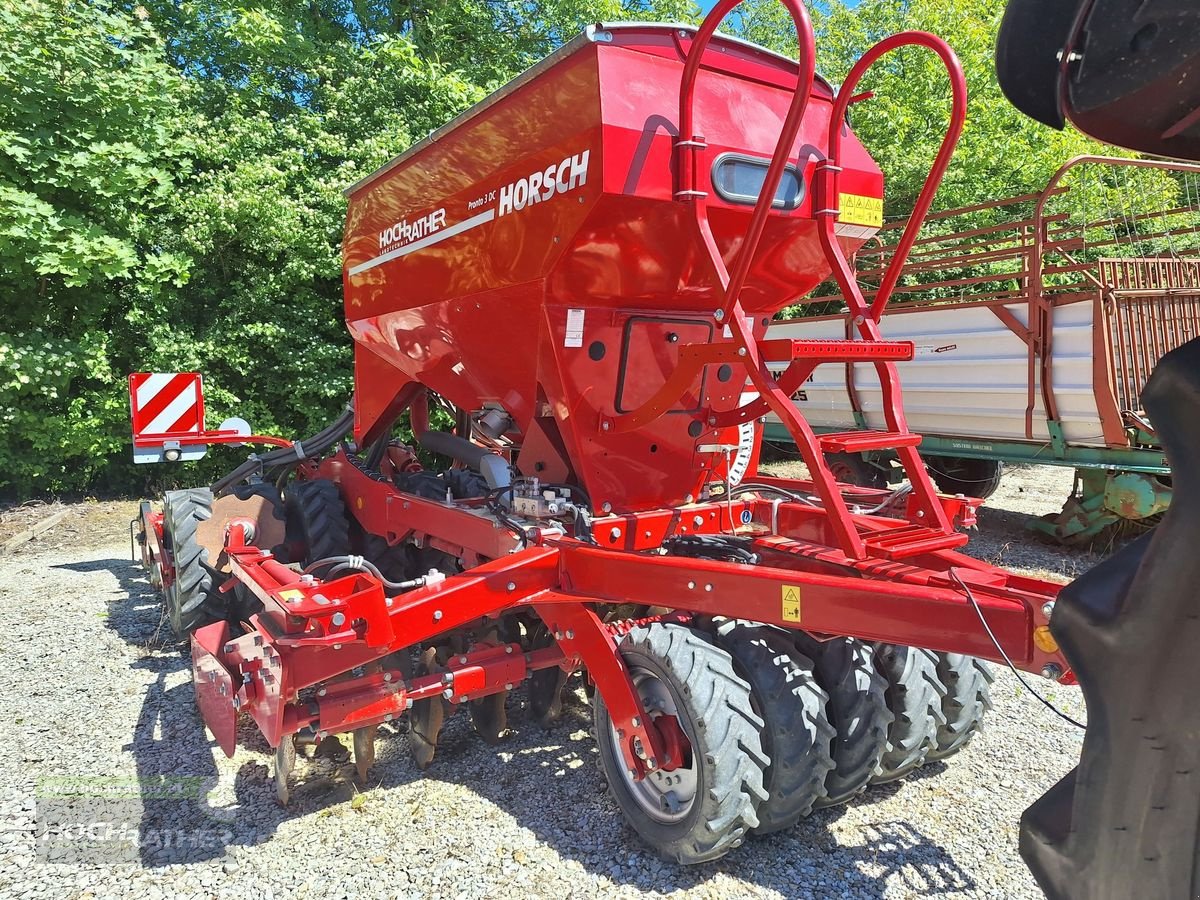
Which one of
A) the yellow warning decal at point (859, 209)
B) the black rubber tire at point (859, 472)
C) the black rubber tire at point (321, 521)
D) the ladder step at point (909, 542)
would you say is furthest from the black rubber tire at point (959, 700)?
the black rubber tire at point (859, 472)

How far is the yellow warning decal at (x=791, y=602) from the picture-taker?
2.33 m

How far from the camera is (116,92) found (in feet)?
26.7

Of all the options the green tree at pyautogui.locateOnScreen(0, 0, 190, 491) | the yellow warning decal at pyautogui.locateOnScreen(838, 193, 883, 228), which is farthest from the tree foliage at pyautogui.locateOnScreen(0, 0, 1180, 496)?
the yellow warning decal at pyautogui.locateOnScreen(838, 193, 883, 228)

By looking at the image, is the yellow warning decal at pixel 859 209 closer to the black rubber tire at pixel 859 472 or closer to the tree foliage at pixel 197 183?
the black rubber tire at pixel 859 472

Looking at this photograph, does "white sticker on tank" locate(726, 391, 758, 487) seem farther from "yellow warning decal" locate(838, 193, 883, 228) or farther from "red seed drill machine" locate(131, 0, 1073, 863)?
"yellow warning decal" locate(838, 193, 883, 228)

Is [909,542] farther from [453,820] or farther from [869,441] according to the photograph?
[453,820]

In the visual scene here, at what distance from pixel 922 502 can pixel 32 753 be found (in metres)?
3.89

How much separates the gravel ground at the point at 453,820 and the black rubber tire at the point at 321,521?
3.37 ft

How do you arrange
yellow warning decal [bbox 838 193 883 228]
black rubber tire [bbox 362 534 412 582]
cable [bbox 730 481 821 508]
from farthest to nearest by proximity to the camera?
black rubber tire [bbox 362 534 412 582]
cable [bbox 730 481 821 508]
yellow warning decal [bbox 838 193 883 228]

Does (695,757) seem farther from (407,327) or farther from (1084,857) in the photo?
(407,327)

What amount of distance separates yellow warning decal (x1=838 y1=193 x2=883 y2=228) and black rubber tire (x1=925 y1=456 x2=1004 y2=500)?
511 cm

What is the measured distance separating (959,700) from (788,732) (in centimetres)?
93

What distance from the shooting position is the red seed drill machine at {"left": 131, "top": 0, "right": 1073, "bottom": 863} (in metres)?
2.55

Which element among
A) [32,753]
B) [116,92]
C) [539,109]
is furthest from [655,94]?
[116,92]
